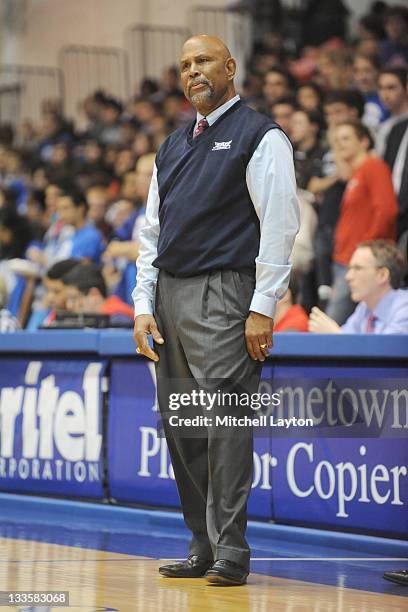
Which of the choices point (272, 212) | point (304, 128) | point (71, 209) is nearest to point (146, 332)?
point (272, 212)

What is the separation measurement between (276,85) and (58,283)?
12.8 ft

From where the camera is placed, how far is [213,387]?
4.80 meters

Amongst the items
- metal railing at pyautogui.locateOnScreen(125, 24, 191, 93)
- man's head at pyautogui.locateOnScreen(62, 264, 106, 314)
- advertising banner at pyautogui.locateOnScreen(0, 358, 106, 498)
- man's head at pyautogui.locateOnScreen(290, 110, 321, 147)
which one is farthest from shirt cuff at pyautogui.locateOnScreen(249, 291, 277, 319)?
metal railing at pyautogui.locateOnScreen(125, 24, 191, 93)

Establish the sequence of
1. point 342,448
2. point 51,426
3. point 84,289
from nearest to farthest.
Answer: point 342,448, point 51,426, point 84,289

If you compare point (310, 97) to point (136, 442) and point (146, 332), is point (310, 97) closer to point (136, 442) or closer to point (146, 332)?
point (136, 442)

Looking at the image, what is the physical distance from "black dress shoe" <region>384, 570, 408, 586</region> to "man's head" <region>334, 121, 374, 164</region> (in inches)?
161

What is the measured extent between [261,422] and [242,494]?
1.62m

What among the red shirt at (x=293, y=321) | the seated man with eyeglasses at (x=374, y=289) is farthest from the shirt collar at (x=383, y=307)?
the red shirt at (x=293, y=321)

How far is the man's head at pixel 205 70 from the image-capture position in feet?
16.0

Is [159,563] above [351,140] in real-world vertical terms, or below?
below

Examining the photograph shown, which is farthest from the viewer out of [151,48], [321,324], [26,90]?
[26,90]

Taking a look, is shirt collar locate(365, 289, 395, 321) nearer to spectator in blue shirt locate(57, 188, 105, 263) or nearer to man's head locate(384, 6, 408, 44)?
spectator in blue shirt locate(57, 188, 105, 263)

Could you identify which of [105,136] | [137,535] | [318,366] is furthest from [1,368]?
[105,136]

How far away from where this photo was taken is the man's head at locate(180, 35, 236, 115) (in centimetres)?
489
